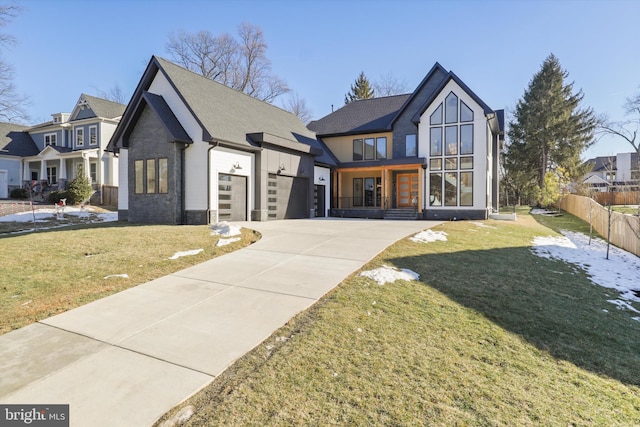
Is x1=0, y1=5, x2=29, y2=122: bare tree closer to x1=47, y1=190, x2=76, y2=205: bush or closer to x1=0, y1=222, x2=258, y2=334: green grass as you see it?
x1=47, y1=190, x2=76, y2=205: bush

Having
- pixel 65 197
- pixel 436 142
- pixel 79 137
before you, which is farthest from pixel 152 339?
pixel 79 137

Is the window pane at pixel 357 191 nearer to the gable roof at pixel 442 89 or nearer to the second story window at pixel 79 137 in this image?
the gable roof at pixel 442 89

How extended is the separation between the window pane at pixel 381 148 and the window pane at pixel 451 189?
4.69m

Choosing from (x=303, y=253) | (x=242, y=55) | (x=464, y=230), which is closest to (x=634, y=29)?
(x=464, y=230)

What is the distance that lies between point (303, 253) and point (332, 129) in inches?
678

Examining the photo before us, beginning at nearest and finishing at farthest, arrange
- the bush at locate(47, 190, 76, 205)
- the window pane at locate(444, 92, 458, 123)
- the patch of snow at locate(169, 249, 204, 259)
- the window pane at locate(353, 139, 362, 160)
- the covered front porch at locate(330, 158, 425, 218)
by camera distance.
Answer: the patch of snow at locate(169, 249, 204, 259) < the window pane at locate(444, 92, 458, 123) < the covered front porch at locate(330, 158, 425, 218) < the bush at locate(47, 190, 76, 205) < the window pane at locate(353, 139, 362, 160)

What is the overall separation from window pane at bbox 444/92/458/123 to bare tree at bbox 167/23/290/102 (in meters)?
23.7

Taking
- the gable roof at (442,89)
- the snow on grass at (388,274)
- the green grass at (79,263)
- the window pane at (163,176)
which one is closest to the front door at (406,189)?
the gable roof at (442,89)

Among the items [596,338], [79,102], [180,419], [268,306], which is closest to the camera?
[180,419]

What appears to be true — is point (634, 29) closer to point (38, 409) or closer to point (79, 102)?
point (38, 409)

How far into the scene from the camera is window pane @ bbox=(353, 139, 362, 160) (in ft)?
75.5

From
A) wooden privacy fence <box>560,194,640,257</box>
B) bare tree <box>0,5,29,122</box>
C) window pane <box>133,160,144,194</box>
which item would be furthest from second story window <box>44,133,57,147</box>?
wooden privacy fence <box>560,194,640,257</box>

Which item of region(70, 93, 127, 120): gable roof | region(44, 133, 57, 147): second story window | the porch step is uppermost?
region(70, 93, 127, 120): gable roof

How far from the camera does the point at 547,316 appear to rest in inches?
205
